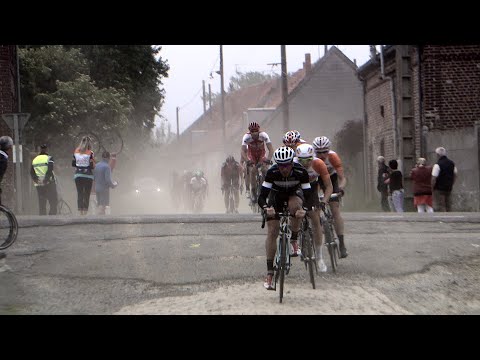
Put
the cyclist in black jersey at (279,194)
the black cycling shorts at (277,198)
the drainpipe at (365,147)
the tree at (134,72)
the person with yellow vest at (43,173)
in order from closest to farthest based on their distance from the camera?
the cyclist in black jersey at (279,194)
the black cycling shorts at (277,198)
the person with yellow vest at (43,173)
the drainpipe at (365,147)
the tree at (134,72)

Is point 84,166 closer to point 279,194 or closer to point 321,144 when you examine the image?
point 321,144

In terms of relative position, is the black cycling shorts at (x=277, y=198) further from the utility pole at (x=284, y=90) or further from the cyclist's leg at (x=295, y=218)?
the utility pole at (x=284, y=90)

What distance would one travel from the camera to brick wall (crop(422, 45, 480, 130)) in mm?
24875

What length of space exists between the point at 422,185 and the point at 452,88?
24.5 feet

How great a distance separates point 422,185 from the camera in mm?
18625

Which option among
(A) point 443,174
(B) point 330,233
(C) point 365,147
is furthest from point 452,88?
(B) point 330,233

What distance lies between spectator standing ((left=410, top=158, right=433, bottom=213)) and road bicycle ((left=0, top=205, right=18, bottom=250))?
409 inches

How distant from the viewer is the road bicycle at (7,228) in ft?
38.7

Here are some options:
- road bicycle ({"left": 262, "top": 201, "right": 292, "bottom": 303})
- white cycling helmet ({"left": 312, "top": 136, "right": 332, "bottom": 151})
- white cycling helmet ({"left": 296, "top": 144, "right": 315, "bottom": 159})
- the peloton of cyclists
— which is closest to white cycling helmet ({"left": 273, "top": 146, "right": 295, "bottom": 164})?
road bicycle ({"left": 262, "top": 201, "right": 292, "bottom": 303})

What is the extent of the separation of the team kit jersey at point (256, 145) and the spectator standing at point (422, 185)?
232 inches

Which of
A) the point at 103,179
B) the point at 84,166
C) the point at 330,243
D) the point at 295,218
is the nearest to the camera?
the point at 295,218

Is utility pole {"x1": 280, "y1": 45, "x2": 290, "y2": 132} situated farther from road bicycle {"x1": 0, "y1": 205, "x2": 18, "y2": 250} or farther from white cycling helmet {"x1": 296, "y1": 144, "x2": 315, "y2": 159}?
white cycling helmet {"x1": 296, "y1": 144, "x2": 315, "y2": 159}

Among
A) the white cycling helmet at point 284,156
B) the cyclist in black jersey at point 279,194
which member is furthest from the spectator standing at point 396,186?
the white cycling helmet at point 284,156

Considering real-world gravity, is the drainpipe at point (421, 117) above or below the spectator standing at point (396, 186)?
above
